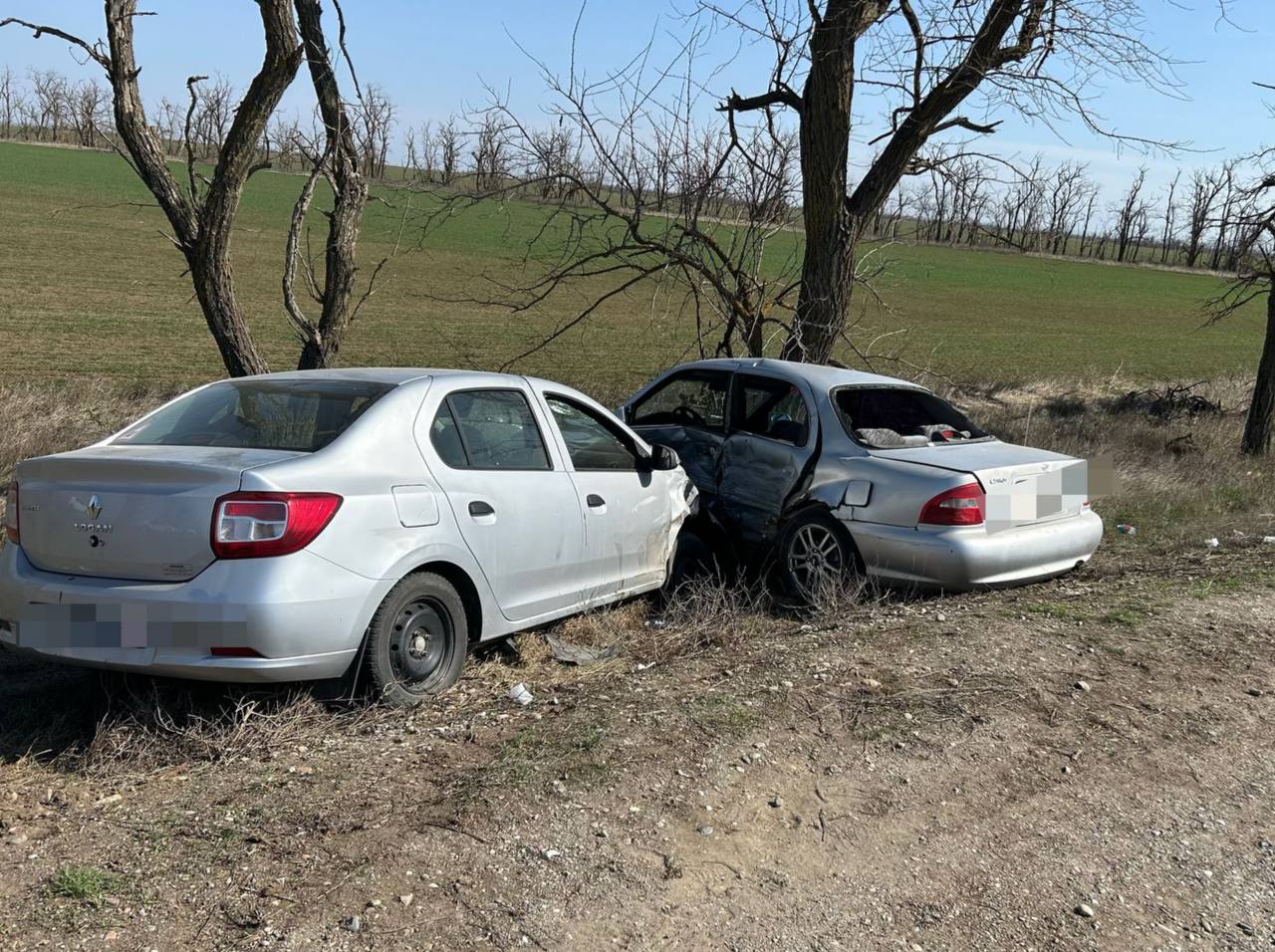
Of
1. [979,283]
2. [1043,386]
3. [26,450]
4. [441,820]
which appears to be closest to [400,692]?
[441,820]

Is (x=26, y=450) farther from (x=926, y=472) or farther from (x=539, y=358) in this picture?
(x=539, y=358)

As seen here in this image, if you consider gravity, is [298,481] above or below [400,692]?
above

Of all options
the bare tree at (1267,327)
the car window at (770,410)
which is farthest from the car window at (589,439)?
the bare tree at (1267,327)

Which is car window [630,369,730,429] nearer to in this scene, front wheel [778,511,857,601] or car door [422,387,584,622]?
front wheel [778,511,857,601]

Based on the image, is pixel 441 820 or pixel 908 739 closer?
pixel 441 820

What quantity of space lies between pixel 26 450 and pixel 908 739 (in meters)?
8.00

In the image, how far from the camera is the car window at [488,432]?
16.6ft

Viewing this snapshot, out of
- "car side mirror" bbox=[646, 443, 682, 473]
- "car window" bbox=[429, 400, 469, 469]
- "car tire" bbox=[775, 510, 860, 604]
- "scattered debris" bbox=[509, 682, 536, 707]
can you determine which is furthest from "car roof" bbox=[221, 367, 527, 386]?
"car tire" bbox=[775, 510, 860, 604]

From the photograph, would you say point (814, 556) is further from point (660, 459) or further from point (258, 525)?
point (258, 525)

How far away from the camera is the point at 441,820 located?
3436 mm

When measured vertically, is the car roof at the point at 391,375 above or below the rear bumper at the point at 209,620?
above

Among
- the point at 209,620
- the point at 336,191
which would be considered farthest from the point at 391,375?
the point at 336,191

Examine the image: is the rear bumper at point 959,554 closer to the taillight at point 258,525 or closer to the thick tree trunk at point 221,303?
the taillight at point 258,525

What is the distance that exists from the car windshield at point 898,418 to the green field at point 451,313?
4.36 m
